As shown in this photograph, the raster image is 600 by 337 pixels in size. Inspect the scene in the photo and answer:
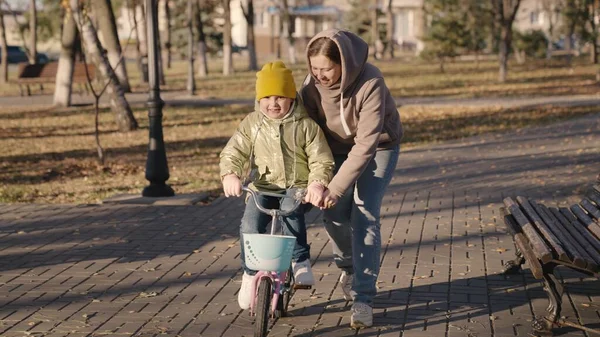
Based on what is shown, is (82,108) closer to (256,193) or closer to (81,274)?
(81,274)

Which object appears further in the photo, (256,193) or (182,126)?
(182,126)

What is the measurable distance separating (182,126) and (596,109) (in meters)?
9.24

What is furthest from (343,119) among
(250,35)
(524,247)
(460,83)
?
(250,35)

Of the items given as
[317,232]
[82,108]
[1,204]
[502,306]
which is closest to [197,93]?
[82,108]

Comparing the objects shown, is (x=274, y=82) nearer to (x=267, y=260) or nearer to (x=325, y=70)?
(x=325, y=70)

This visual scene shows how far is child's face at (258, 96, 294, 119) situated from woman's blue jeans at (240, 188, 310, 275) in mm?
431

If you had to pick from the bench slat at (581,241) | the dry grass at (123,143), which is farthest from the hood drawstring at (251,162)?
the dry grass at (123,143)

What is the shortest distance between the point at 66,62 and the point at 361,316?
20.4m

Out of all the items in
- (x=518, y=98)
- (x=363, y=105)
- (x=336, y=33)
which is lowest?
(x=518, y=98)

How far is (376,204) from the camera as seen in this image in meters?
5.68

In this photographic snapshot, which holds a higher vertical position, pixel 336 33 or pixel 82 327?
pixel 336 33

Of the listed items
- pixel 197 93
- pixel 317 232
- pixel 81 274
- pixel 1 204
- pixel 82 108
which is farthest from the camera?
pixel 197 93

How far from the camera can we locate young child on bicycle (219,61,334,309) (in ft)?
17.3

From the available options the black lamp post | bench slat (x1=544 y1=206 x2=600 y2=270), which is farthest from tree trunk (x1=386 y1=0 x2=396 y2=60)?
bench slat (x1=544 y1=206 x2=600 y2=270)
